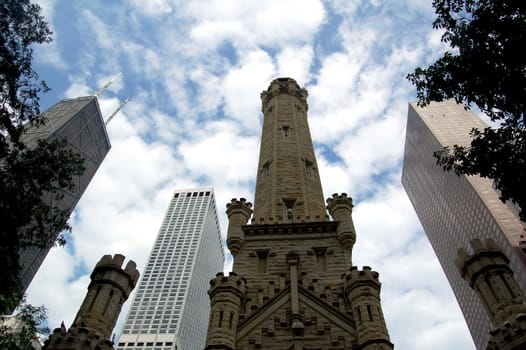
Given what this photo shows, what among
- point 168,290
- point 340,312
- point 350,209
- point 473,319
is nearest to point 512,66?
point 340,312

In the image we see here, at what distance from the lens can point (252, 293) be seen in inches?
722

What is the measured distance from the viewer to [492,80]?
12.8 meters

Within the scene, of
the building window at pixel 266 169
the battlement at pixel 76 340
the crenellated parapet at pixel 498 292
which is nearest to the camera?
the crenellated parapet at pixel 498 292

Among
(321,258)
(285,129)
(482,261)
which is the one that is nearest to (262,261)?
(321,258)

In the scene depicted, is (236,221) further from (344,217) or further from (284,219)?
(344,217)

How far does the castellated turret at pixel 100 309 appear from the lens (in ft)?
44.0

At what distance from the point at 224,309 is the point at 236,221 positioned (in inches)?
268

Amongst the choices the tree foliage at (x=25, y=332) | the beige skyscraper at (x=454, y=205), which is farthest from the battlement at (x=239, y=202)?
the beige skyscraper at (x=454, y=205)

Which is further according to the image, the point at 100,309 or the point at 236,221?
the point at 236,221

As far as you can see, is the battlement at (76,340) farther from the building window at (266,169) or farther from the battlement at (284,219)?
the building window at (266,169)

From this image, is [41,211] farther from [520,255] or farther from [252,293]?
[520,255]

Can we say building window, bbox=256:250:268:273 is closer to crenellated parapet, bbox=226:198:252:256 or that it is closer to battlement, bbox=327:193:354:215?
crenellated parapet, bbox=226:198:252:256

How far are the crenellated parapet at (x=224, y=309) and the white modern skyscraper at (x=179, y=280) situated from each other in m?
108

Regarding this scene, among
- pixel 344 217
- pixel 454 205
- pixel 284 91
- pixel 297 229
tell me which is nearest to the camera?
pixel 297 229
